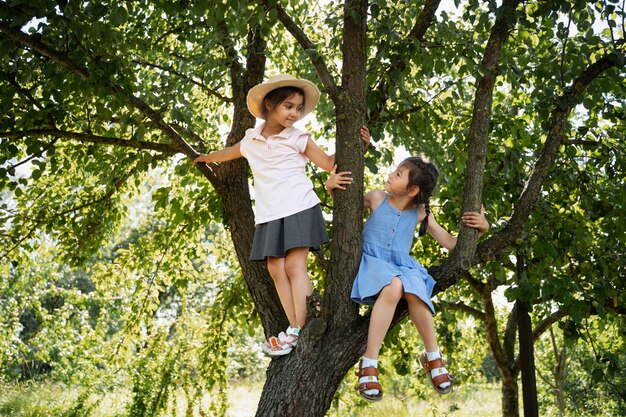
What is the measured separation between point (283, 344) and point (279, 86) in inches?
47.8

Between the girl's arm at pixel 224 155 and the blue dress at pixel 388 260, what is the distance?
79cm

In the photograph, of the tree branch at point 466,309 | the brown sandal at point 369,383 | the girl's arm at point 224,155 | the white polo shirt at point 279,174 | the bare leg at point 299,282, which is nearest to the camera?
the brown sandal at point 369,383

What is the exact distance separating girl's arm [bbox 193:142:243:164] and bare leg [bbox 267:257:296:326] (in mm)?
649

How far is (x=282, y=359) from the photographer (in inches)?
123

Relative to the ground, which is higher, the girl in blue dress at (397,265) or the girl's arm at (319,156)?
the girl's arm at (319,156)

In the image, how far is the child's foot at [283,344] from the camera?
3.15 meters

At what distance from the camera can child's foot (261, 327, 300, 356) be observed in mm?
3146

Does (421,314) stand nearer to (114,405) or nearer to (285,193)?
(285,193)

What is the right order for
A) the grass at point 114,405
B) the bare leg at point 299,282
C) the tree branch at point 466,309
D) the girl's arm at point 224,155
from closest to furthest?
the bare leg at point 299,282 → the girl's arm at point 224,155 → the tree branch at point 466,309 → the grass at point 114,405

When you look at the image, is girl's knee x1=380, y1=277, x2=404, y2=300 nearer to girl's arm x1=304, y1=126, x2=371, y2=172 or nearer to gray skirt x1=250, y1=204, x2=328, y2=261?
gray skirt x1=250, y1=204, x2=328, y2=261

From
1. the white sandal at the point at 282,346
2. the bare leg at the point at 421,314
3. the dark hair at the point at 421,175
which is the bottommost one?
the white sandal at the point at 282,346

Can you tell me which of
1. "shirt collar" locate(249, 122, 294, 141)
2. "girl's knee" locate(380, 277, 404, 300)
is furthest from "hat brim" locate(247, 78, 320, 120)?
"girl's knee" locate(380, 277, 404, 300)

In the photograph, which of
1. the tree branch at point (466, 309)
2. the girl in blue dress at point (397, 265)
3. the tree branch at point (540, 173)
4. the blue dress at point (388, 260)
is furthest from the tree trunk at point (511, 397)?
the blue dress at point (388, 260)

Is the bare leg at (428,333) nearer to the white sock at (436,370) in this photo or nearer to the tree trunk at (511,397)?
the white sock at (436,370)
